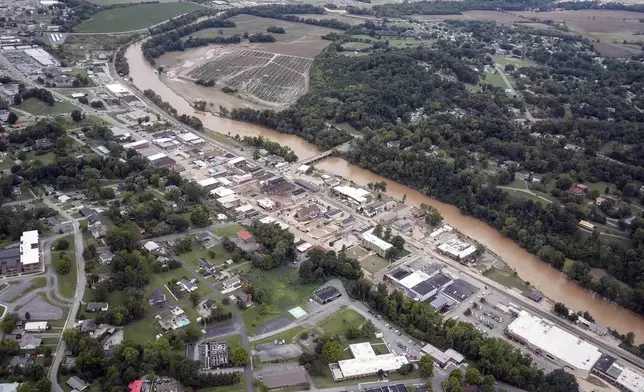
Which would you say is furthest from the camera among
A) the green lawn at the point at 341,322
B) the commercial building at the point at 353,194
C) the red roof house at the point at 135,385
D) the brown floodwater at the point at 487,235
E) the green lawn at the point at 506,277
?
the commercial building at the point at 353,194

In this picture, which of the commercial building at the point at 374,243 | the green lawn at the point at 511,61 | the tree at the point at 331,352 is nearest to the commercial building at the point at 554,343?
the commercial building at the point at 374,243

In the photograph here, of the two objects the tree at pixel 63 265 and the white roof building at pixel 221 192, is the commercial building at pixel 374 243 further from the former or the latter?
the tree at pixel 63 265

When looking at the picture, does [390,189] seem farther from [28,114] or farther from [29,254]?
[28,114]

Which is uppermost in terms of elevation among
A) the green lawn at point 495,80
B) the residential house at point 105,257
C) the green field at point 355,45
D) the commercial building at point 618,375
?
the green field at point 355,45

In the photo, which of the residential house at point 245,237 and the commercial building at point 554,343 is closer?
the commercial building at point 554,343

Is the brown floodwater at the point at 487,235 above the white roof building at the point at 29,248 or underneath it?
underneath

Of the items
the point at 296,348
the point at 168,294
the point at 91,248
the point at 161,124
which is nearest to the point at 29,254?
the point at 91,248
